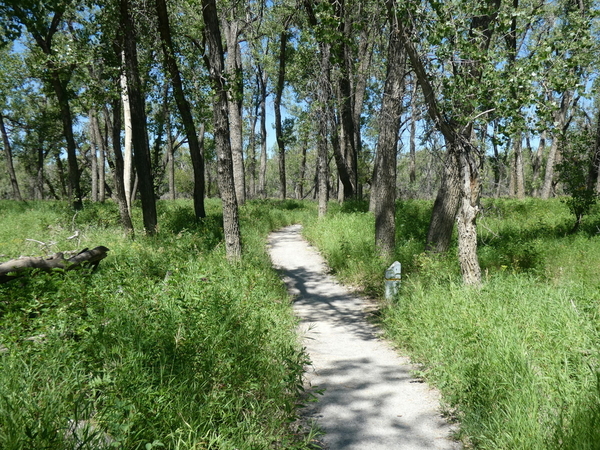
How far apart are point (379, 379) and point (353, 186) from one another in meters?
15.5

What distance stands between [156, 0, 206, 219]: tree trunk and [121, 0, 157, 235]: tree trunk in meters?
0.84

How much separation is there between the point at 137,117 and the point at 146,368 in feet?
30.5

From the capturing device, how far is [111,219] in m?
13.5

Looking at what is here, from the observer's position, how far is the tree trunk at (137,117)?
33.0ft

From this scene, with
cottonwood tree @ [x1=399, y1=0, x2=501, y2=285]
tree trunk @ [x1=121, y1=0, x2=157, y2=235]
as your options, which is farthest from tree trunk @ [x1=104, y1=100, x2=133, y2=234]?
cottonwood tree @ [x1=399, y1=0, x2=501, y2=285]

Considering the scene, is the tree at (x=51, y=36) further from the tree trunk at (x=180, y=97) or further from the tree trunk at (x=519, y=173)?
the tree trunk at (x=519, y=173)

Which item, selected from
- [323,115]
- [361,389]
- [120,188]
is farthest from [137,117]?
[361,389]

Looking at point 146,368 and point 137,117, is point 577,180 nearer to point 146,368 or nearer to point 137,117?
point 146,368

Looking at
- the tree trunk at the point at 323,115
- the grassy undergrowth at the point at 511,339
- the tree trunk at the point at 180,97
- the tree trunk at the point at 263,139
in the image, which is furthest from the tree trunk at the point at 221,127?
the tree trunk at the point at 263,139

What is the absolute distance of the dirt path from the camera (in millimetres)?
3467

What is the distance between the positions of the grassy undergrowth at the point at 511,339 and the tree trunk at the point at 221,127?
314 cm

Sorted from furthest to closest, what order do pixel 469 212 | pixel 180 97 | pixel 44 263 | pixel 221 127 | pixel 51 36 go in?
1. pixel 51 36
2. pixel 180 97
3. pixel 221 127
4. pixel 44 263
5. pixel 469 212

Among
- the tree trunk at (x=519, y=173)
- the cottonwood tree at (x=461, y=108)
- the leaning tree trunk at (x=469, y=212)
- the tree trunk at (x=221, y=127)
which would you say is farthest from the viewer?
the tree trunk at (x=519, y=173)

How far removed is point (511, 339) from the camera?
405 cm
